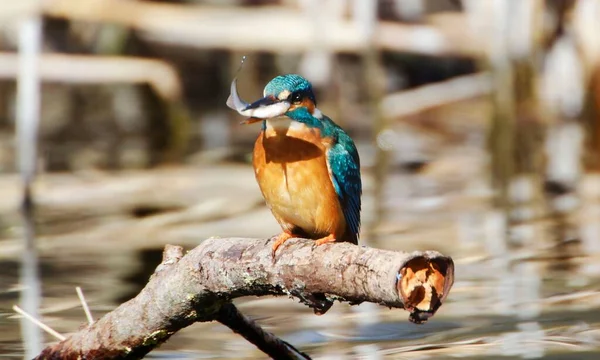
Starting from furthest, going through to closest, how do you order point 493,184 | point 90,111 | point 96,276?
point 90,111 → point 493,184 → point 96,276

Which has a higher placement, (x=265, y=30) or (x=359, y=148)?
(x=265, y=30)

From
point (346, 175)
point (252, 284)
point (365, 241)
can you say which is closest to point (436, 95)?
point (365, 241)

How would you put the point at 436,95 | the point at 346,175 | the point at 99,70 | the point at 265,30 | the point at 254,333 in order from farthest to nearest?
1. the point at 436,95
2. the point at 265,30
3. the point at 99,70
4. the point at 346,175
5. the point at 254,333

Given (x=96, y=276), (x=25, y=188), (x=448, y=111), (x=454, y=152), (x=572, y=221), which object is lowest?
(x=96, y=276)

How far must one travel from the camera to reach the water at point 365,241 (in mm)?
5312

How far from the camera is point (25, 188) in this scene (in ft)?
32.7

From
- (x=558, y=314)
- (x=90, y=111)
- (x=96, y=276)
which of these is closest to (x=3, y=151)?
(x=90, y=111)

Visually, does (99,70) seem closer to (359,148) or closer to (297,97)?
(359,148)

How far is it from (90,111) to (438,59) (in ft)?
15.7

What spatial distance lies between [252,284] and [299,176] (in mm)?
594

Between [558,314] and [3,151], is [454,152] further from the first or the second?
[558,314]

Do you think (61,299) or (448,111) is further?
(448,111)

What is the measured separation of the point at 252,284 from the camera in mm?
3844

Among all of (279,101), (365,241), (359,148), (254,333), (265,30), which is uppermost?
(265,30)
